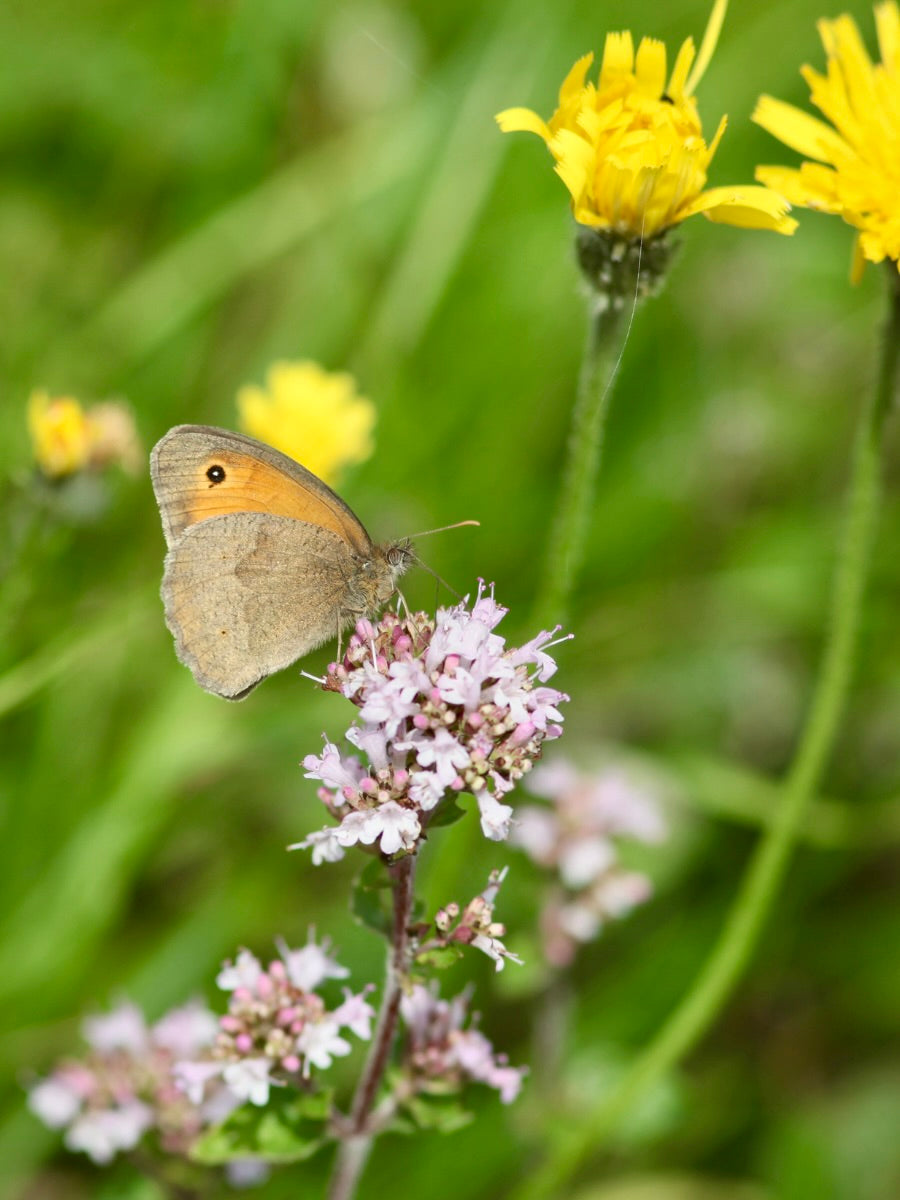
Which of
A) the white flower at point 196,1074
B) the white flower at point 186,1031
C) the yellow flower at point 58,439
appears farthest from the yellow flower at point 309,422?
the white flower at point 196,1074

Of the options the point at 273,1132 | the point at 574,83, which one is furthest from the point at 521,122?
the point at 273,1132

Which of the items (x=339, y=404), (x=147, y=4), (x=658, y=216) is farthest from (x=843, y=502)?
(x=147, y=4)

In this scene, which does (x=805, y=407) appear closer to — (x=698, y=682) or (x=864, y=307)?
(x=864, y=307)

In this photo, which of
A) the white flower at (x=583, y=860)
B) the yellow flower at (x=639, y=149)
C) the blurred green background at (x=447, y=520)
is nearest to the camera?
the yellow flower at (x=639, y=149)

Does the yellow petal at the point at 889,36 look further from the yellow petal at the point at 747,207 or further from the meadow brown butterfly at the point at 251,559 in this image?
the meadow brown butterfly at the point at 251,559

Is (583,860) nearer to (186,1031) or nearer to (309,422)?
(186,1031)

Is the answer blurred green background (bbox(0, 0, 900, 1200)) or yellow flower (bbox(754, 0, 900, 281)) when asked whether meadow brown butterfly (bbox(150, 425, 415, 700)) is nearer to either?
blurred green background (bbox(0, 0, 900, 1200))

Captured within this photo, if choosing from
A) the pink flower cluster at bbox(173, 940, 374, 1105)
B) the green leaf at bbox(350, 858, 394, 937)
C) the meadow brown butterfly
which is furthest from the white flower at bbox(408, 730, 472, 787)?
the meadow brown butterfly
